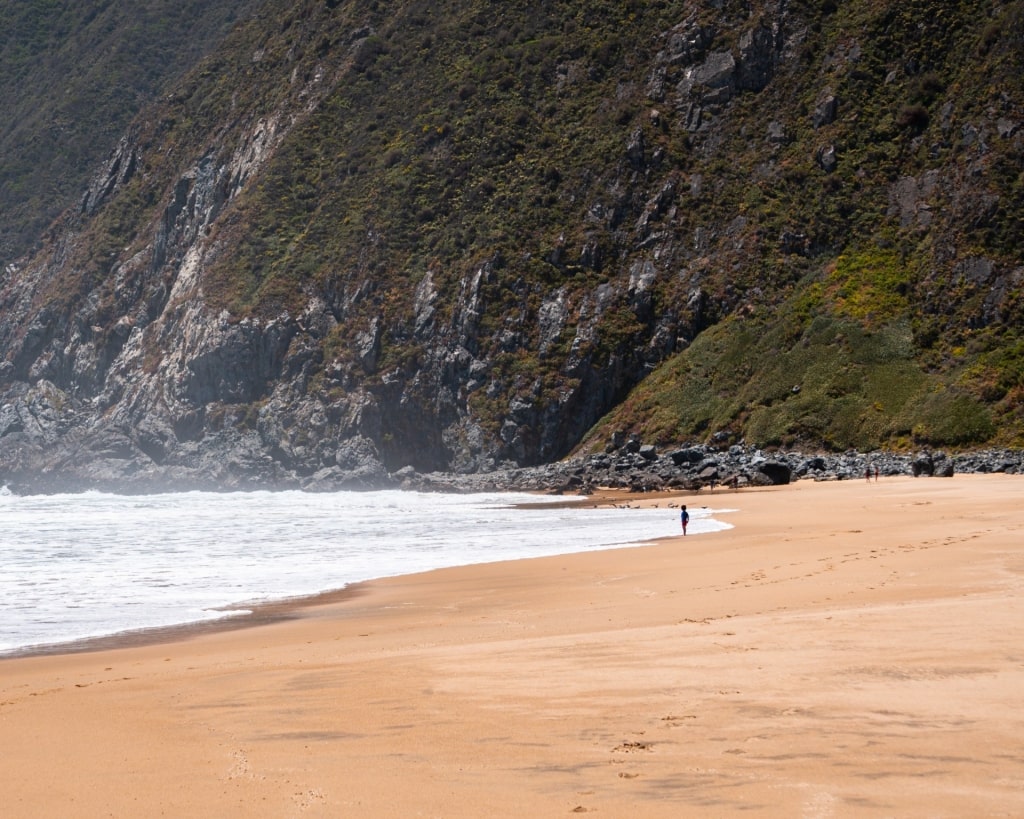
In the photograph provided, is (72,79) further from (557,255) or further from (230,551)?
(230,551)

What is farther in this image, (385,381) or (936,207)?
(385,381)

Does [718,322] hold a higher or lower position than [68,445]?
higher

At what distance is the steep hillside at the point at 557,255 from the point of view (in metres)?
60.6

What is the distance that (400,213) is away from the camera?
89.3 m

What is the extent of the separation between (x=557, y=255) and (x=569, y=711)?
7194 centimetres

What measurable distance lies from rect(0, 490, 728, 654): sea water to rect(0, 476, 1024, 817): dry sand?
11.3 ft

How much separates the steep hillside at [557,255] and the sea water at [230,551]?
2496 cm

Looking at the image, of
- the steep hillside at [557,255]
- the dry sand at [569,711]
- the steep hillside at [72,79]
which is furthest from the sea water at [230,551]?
the steep hillside at [72,79]

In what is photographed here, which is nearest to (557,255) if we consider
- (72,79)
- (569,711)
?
(569,711)

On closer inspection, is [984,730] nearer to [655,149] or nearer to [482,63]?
[655,149]

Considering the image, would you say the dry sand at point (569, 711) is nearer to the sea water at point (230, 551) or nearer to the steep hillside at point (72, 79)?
the sea water at point (230, 551)

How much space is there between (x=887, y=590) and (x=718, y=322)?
58.9m

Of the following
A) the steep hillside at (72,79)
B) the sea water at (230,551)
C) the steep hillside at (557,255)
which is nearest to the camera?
the sea water at (230,551)

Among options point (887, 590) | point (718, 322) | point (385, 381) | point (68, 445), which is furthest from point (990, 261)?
point (68, 445)
